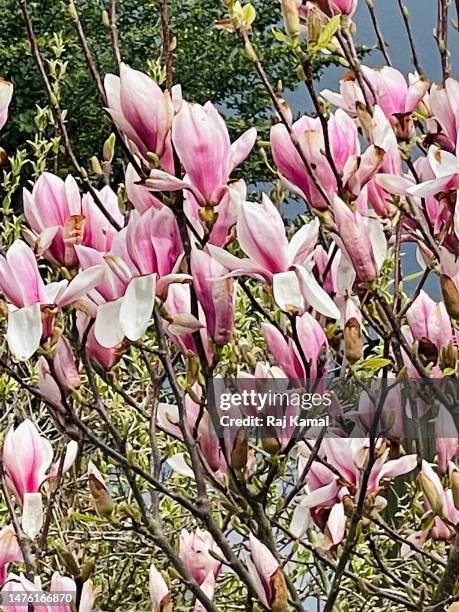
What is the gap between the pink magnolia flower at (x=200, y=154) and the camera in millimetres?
607

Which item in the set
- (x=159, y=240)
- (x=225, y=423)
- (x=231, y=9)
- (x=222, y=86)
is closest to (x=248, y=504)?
(x=225, y=423)

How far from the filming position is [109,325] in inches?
24.8

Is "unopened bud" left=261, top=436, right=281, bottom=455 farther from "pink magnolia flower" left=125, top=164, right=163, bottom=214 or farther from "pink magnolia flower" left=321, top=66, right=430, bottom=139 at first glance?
"pink magnolia flower" left=321, top=66, right=430, bottom=139

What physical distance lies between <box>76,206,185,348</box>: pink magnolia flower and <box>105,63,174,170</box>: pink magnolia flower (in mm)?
41

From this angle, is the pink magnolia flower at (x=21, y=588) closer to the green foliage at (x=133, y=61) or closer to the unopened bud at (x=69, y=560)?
the unopened bud at (x=69, y=560)

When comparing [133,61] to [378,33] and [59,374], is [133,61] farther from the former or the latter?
[59,374]

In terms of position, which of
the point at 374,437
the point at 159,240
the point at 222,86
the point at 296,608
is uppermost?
the point at 222,86

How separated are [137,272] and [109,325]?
0.13 ft

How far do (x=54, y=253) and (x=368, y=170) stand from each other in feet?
0.76

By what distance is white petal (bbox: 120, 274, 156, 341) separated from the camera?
60cm

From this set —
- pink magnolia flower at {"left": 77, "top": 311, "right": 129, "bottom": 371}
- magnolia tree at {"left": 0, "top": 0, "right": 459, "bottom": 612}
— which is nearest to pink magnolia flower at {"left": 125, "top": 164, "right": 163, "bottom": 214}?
magnolia tree at {"left": 0, "top": 0, "right": 459, "bottom": 612}

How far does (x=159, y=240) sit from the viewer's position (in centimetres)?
62

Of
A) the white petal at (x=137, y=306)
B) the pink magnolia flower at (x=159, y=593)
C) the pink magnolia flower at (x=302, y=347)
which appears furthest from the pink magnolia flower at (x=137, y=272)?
the pink magnolia flower at (x=159, y=593)

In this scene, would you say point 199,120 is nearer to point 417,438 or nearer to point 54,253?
point 54,253
